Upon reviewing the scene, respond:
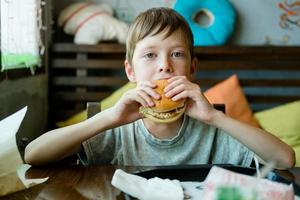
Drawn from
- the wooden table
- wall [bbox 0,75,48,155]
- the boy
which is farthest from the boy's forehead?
wall [bbox 0,75,48,155]

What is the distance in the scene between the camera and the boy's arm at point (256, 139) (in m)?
1.00

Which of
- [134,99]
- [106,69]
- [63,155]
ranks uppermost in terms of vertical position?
[134,99]

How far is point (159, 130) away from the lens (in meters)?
1.16

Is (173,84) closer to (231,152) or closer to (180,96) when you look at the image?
(180,96)

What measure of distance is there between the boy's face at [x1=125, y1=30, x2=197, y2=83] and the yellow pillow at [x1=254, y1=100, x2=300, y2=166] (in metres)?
1.69

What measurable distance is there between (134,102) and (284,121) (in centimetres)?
191

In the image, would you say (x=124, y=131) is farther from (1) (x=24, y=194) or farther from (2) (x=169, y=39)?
(1) (x=24, y=194)

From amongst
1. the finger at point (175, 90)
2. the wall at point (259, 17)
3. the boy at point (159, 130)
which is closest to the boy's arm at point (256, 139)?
the boy at point (159, 130)

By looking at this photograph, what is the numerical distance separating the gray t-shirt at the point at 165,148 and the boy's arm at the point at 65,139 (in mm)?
88

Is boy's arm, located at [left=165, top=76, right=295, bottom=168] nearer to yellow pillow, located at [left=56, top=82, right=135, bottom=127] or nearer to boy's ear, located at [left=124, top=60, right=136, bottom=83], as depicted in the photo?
boy's ear, located at [left=124, top=60, right=136, bottom=83]

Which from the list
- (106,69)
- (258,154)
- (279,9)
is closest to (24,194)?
(258,154)

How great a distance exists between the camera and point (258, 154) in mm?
1033

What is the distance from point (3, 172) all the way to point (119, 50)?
6.98 feet

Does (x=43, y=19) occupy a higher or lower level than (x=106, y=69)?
higher
